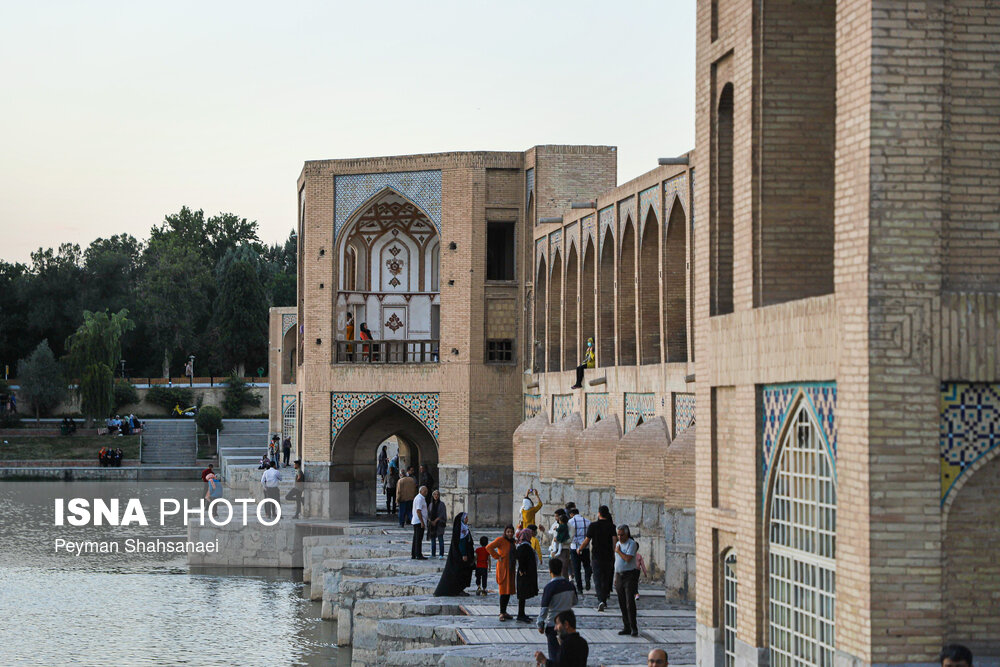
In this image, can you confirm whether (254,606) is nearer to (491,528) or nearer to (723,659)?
(491,528)

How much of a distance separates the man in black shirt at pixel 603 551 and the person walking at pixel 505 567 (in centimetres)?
83

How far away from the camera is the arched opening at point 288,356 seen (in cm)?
4666

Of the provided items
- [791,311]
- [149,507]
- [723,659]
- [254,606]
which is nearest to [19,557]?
[254,606]

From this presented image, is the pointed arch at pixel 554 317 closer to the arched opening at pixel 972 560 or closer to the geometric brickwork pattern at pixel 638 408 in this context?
the geometric brickwork pattern at pixel 638 408

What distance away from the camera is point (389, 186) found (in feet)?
87.5

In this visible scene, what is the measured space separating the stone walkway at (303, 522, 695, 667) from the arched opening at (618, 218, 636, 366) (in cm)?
341

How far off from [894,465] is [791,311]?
159 centimetres

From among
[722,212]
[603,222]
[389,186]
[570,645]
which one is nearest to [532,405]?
[389,186]

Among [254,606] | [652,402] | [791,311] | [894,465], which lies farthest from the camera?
[254,606]

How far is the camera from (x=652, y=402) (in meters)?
17.9

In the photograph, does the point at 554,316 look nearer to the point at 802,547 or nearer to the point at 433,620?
the point at 433,620

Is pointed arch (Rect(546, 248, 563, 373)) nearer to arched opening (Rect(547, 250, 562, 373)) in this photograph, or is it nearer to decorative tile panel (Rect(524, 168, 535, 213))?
arched opening (Rect(547, 250, 562, 373))

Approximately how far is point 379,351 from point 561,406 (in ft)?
20.7

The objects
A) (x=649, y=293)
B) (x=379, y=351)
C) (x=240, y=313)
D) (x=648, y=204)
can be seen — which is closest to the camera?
(x=648, y=204)
